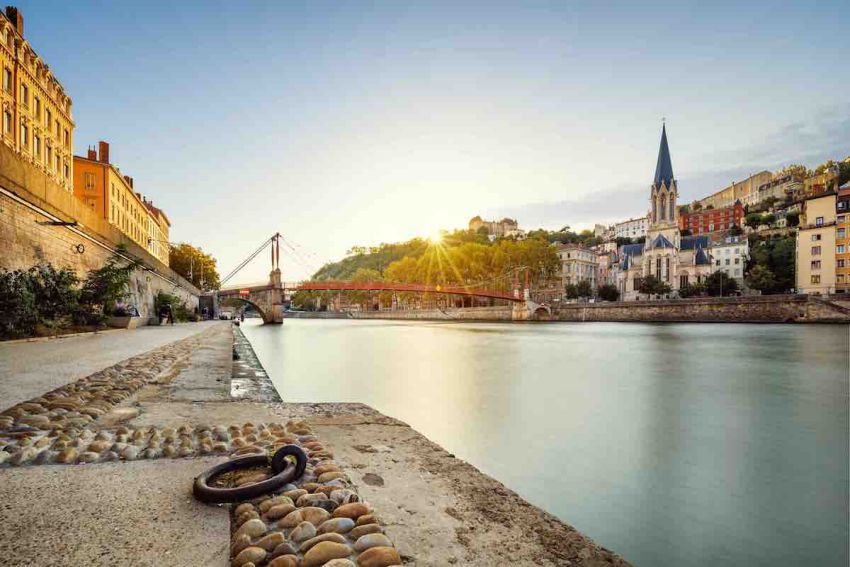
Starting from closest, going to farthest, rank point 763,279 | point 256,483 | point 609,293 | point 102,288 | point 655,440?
point 256,483 < point 655,440 < point 102,288 < point 763,279 < point 609,293

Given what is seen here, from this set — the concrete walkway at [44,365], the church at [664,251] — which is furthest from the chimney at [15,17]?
the church at [664,251]

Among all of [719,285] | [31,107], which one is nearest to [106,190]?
[31,107]

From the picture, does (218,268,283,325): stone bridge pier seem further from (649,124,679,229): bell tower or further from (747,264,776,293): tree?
(649,124,679,229): bell tower

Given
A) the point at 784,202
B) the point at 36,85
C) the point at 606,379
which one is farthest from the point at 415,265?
the point at 784,202

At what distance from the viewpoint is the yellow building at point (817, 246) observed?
149ft

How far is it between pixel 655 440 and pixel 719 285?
62.1 m

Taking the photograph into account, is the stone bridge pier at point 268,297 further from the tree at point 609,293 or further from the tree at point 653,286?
the tree at point 653,286

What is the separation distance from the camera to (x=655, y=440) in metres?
6.02

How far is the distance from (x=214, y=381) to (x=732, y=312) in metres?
48.3

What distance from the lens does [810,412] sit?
25.4ft

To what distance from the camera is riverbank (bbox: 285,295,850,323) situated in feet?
120

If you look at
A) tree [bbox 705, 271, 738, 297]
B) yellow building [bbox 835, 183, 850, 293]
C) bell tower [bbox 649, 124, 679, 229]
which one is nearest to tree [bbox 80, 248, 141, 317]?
yellow building [bbox 835, 183, 850, 293]

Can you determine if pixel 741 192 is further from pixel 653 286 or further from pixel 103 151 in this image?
pixel 103 151

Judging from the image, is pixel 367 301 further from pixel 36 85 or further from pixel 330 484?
pixel 330 484
